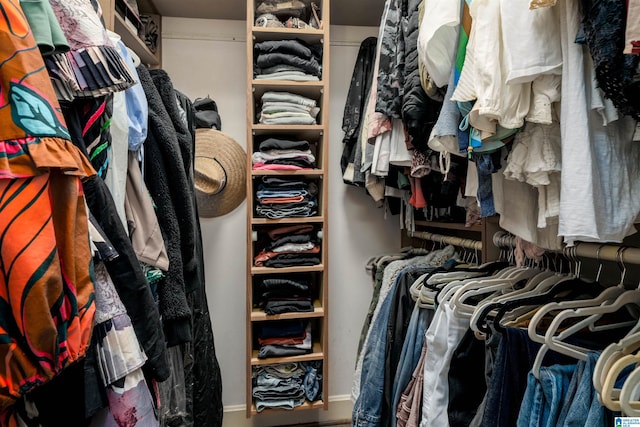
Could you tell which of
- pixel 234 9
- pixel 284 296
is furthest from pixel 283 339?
pixel 234 9

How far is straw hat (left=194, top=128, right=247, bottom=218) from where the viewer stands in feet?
6.27

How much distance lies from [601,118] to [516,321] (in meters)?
0.45

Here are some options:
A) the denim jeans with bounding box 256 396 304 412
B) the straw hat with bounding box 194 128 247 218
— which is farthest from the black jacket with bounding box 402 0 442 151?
the denim jeans with bounding box 256 396 304 412

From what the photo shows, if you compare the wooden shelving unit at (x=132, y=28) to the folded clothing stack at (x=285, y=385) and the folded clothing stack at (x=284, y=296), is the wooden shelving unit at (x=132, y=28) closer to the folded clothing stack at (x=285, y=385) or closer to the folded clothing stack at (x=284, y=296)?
the folded clothing stack at (x=284, y=296)

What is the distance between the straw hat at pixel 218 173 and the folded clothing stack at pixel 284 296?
1.62ft

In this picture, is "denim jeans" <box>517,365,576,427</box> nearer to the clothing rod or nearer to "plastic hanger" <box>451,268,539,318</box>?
"plastic hanger" <box>451,268,539,318</box>

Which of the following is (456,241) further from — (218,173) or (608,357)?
(218,173)

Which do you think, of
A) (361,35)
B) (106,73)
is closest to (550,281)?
(106,73)

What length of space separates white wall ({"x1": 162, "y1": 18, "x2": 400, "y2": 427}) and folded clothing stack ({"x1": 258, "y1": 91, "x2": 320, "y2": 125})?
343 millimetres

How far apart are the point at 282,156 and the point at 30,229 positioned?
4.45 ft

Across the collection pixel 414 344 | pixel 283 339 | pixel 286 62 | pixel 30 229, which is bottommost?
pixel 283 339

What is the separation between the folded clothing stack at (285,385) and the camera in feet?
5.77

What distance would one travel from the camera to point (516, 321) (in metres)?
0.84

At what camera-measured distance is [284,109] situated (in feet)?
5.71
